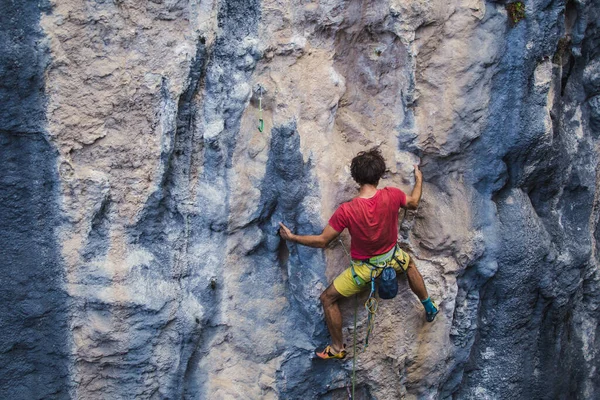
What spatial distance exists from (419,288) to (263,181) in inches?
47.8

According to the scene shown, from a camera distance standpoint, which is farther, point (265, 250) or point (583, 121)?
point (583, 121)

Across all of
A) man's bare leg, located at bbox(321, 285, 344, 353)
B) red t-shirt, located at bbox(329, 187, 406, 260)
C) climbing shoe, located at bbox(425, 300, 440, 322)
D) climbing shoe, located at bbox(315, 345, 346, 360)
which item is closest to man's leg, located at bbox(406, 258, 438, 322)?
climbing shoe, located at bbox(425, 300, 440, 322)

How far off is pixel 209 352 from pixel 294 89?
5.68ft

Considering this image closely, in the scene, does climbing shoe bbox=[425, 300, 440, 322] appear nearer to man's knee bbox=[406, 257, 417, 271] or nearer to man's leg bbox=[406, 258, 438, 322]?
man's leg bbox=[406, 258, 438, 322]

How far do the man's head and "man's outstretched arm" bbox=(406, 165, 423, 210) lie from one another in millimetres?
348

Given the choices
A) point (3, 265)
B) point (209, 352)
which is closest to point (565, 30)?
point (209, 352)

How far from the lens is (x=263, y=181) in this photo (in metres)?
4.50

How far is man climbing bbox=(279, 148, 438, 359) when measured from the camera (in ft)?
14.2

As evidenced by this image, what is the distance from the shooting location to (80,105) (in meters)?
4.01

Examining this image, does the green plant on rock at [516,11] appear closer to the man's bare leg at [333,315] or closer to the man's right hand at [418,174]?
the man's right hand at [418,174]

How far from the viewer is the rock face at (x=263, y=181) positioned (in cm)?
406

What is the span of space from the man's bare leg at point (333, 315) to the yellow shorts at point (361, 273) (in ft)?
0.17

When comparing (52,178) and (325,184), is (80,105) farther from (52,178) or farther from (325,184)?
(325,184)

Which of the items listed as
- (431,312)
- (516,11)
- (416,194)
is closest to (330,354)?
(431,312)
